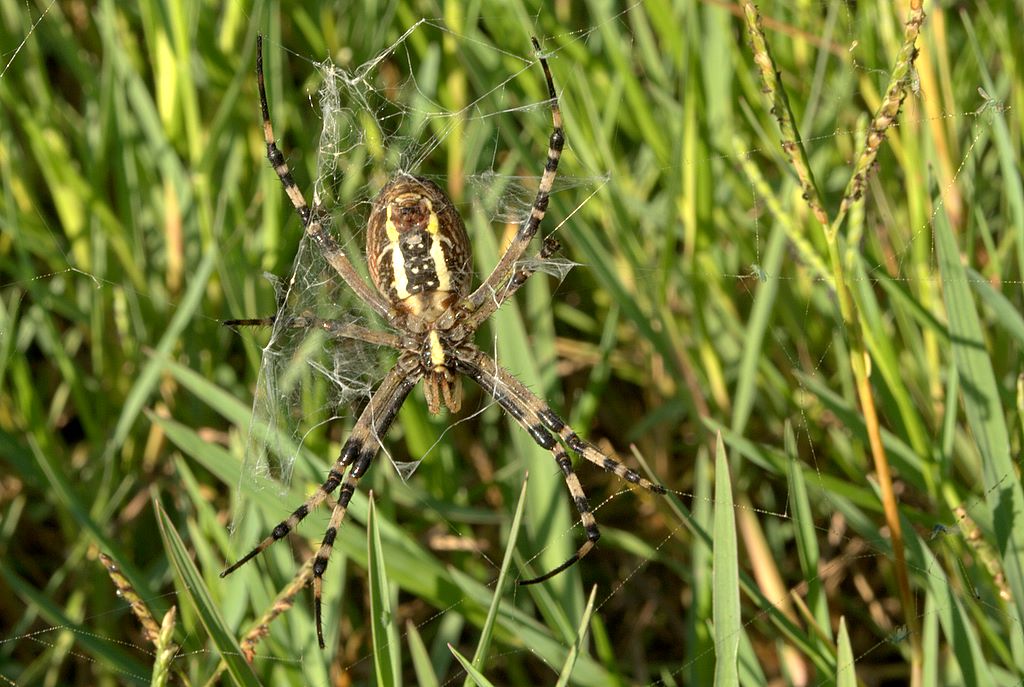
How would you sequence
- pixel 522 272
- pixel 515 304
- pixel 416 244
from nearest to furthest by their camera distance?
pixel 416 244, pixel 522 272, pixel 515 304

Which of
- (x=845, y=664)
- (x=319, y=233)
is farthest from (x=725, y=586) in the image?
(x=319, y=233)

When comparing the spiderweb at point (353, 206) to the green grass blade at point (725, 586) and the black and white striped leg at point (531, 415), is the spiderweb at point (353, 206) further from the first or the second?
the green grass blade at point (725, 586)

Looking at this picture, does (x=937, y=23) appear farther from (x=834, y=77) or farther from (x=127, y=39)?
(x=127, y=39)

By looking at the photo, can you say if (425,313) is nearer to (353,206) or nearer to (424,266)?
(424,266)

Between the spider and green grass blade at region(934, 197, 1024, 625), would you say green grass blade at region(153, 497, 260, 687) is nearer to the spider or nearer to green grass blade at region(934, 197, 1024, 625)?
the spider

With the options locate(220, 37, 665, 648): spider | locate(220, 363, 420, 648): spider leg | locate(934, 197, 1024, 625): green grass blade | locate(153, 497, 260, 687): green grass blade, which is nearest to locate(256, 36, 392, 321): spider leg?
locate(220, 37, 665, 648): spider

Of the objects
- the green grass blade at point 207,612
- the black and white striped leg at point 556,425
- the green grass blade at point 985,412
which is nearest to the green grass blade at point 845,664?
the green grass blade at point 985,412
